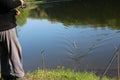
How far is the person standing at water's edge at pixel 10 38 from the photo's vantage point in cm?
537

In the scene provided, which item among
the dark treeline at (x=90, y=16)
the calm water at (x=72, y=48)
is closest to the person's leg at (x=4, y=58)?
the calm water at (x=72, y=48)

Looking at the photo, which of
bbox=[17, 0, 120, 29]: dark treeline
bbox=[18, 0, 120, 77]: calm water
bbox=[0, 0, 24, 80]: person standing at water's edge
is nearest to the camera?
bbox=[0, 0, 24, 80]: person standing at water's edge

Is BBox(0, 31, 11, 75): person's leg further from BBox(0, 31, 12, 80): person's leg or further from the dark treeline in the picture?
the dark treeline

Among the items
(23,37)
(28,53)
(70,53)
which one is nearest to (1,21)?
(70,53)

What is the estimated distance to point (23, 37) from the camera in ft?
71.1

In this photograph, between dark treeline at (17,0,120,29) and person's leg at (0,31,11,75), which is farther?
dark treeline at (17,0,120,29)

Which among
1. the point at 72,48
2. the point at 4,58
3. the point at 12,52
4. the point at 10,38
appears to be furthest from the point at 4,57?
the point at 72,48

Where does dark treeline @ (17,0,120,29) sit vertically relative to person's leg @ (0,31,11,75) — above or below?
below

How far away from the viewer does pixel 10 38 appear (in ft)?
17.8

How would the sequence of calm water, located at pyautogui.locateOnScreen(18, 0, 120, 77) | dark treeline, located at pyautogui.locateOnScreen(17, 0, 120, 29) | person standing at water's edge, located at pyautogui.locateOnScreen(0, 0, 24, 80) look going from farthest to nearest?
1. dark treeline, located at pyautogui.locateOnScreen(17, 0, 120, 29)
2. calm water, located at pyautogui.locateOnScreen(18, 0, 120, 77)
3. person standing at water's edge, located at pyautogui.locateOnScreen(0, 0, 24, 80)

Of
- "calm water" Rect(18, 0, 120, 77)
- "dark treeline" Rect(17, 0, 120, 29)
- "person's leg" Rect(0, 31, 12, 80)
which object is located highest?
"person's leg" Rect(0, 31, 12, 80)

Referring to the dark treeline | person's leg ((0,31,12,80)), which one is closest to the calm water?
the dark treeline

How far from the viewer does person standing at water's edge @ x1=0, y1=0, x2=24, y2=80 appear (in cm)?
537

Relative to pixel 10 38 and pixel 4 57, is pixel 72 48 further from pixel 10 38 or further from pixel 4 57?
pixel 10 38
